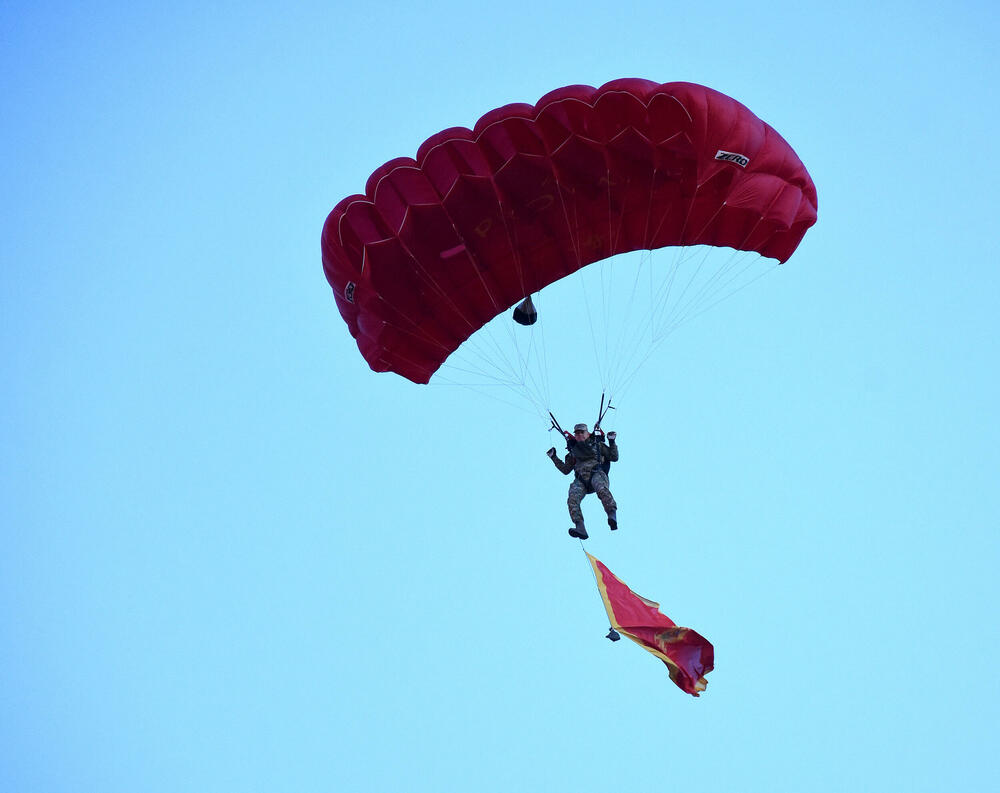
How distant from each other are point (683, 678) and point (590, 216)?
19.4 feet

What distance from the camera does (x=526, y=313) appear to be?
1923 centimetres

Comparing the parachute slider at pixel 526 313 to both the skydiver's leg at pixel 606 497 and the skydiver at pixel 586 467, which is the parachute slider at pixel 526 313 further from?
the skydiver's leg at pixel 606 497

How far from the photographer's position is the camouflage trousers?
17719 millimetres

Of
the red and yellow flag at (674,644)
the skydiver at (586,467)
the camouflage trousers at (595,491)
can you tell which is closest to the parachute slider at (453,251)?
the skydiver at (586,467)

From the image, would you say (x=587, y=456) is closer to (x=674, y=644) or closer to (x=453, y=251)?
(x=674, y=644)

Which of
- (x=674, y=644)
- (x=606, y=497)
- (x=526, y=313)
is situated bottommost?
(x=674, y=644)

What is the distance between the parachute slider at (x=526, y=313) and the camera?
19250mm

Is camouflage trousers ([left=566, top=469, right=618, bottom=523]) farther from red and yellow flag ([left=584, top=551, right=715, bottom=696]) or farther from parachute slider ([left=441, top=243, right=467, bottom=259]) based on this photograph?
parachute slider ([left=441, top=243, right=467, bottom=259])

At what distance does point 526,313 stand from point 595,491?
2732mm

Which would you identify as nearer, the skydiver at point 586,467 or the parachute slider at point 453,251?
the skydiver at point 586,467

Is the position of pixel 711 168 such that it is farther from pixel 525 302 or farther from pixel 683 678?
pixel 683 678

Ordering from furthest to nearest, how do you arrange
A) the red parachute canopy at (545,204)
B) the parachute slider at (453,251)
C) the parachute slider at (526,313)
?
the parachute slider at (526,313) → the parachute slider at (453,251) → the red parachute canopy at (545,204)

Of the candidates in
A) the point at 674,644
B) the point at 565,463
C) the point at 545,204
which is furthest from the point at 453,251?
the point at 674,644

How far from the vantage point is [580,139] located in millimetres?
17547
